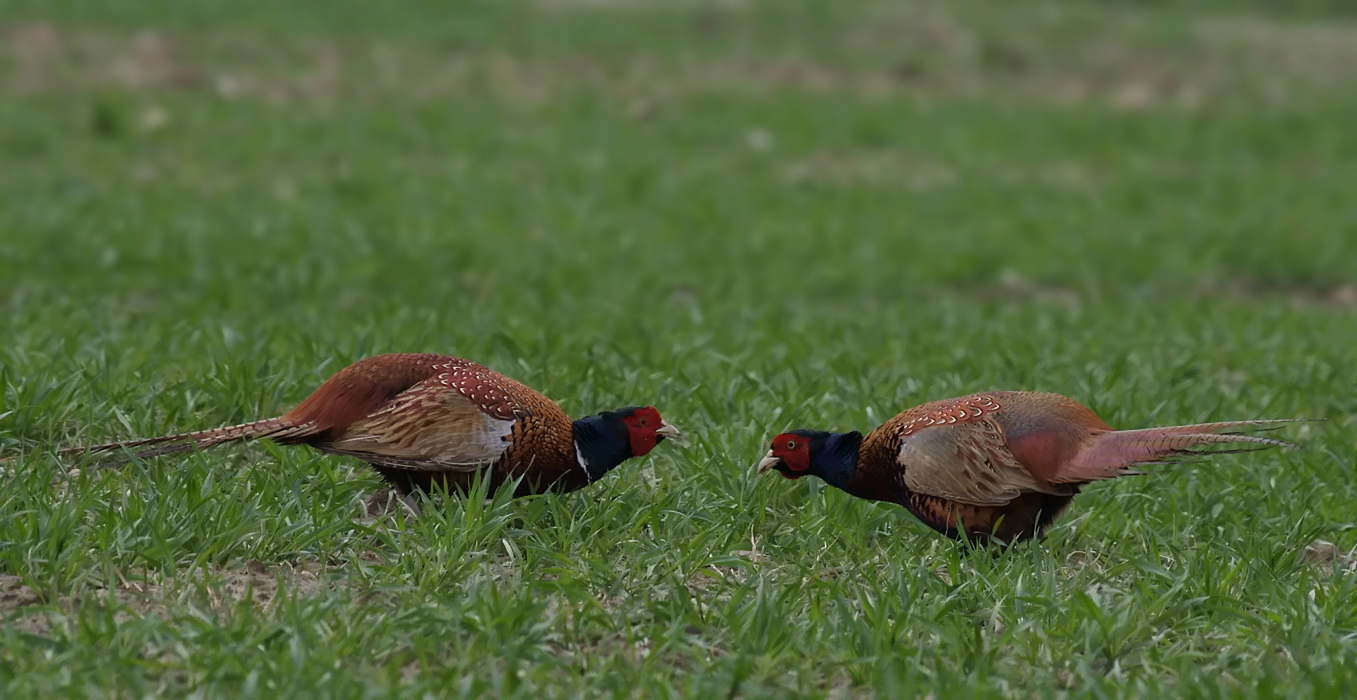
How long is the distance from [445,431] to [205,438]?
0.71 metres

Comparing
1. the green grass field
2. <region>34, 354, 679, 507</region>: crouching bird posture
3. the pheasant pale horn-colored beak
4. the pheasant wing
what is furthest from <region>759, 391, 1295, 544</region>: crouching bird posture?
the pheasant wing

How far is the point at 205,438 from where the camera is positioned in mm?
4328

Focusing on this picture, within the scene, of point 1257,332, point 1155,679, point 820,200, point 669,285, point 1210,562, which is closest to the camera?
point 1155,679

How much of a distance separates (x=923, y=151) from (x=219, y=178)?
7.49m

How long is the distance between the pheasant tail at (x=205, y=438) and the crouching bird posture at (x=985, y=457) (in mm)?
1415

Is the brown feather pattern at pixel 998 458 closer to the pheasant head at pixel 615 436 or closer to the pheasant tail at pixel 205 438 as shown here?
the pheasant head at pixel 615 436

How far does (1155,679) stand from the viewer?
3719 mm

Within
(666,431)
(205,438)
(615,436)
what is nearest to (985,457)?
(666,431)

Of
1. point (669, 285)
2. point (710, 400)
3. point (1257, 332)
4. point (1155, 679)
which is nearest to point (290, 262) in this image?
point (669, 285)

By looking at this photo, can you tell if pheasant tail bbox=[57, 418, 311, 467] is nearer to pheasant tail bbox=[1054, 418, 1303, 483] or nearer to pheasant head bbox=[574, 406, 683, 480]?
pheasant head bbox=[574, 406, 683, 480]

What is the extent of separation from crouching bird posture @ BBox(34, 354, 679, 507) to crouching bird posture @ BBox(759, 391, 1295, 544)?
1.62 feet

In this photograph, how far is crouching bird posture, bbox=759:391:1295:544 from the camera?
4.18 m

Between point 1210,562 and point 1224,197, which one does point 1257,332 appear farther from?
point 1224,197

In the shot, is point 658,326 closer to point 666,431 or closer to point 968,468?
point 666,431
